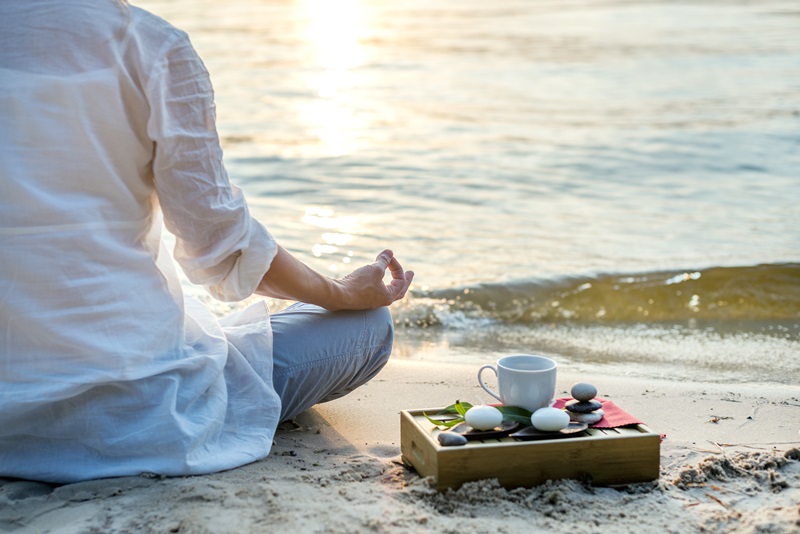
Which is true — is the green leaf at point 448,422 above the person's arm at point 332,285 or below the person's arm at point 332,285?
below

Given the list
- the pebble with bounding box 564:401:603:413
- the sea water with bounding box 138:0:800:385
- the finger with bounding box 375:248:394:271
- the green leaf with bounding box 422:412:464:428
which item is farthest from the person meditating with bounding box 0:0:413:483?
the sea water with bounding box 138:0:800:385

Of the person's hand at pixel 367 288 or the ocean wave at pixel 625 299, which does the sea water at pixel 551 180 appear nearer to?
the ocean wave at pixel 625 299

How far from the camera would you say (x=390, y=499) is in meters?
2.25

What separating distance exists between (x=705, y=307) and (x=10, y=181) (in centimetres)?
426

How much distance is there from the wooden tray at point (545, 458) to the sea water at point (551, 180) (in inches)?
72.3

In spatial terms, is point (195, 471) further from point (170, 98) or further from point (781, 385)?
point (781, 385)

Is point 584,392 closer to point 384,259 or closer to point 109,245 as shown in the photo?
point 384,259

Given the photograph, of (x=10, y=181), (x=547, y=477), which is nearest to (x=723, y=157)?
(x=547, y=477)

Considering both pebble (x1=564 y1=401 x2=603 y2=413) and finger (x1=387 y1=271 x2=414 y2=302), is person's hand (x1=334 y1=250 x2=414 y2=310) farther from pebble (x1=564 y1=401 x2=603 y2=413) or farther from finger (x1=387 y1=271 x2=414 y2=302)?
pebble (x1=564 y1=401 x2=603 y2=413)

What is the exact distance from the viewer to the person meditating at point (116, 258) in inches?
79.6

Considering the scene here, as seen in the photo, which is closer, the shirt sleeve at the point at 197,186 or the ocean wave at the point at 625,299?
the shirt sleeve at the point at 197,186

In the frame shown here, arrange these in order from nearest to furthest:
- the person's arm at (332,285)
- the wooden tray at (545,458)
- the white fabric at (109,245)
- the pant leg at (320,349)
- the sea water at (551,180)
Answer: the white fabric at (109,245) < the wooden tray at (545,458) < the person's arm at (332,285) < the pant leg at (320,349) < the sea water at (551,180)

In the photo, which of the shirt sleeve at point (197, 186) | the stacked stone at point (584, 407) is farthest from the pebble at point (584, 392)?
the shirt sleeve at point (197, 186)

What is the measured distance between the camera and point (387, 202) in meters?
7.65
